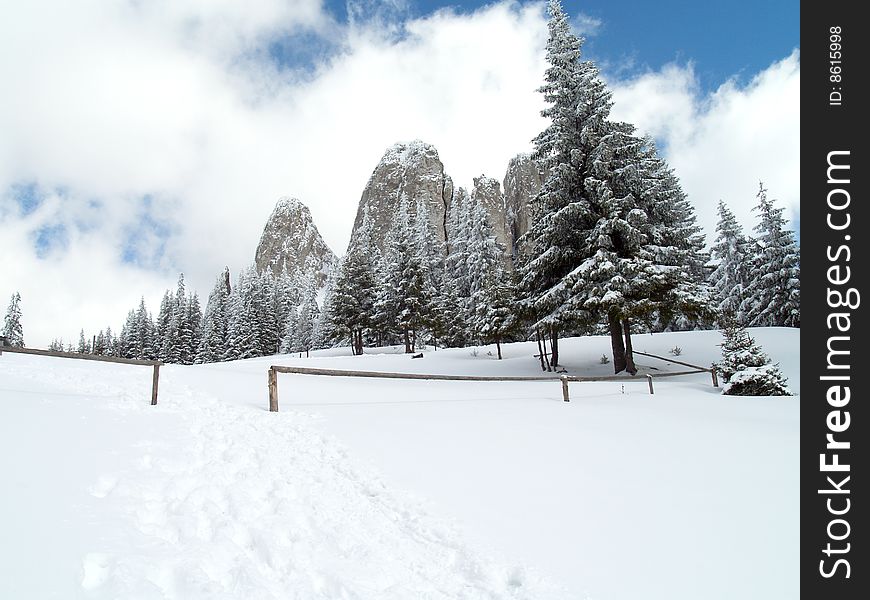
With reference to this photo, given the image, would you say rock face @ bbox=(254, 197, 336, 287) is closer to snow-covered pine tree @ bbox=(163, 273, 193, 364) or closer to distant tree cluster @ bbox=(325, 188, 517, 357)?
snow-covered pine tree @ bbox=(163, 273, 193, 364)

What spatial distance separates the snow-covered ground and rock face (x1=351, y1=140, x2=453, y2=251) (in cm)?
9980

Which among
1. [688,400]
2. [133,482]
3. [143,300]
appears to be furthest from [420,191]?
[133,482]

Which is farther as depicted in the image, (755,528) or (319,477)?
(319,477)

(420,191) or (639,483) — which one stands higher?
(420,191)

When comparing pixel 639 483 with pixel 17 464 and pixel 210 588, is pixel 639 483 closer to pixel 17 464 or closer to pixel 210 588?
pixel 210 588

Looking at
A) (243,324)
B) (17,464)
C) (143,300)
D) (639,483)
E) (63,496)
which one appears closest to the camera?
(63,496)

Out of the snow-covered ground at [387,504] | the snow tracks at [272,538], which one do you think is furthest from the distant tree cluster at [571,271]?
the snow tracks at [272,538]

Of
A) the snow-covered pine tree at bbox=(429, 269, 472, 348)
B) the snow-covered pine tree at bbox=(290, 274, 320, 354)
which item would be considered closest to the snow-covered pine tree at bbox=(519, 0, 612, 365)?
the snow-covered pine tree at bbox=(429, 269, 472, 348)

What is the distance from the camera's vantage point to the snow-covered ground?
367 centimetres

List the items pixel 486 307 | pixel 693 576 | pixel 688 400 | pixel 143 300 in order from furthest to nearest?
pixel 143 300 → pixel 486 307 → pixel 688 400 → pixel 693 576

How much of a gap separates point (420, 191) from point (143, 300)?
214ft

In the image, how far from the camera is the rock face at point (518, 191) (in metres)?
101
